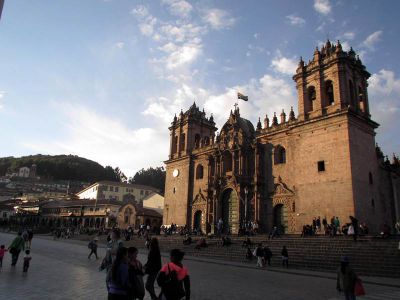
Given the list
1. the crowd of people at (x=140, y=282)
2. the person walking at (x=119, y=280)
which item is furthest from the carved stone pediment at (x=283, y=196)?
the person walking at (x=119, y=280)

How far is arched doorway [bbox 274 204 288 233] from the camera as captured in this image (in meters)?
31.6

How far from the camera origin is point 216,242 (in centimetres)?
2878

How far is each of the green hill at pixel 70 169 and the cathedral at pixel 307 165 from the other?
333 feet

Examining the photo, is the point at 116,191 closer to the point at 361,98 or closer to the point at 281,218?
the point at 281,218

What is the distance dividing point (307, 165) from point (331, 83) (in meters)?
7.70

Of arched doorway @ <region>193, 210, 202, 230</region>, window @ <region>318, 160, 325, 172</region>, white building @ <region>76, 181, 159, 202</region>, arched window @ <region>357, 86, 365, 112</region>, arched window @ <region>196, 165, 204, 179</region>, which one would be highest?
arched window @ <region>357, 86, 365, 112</region>

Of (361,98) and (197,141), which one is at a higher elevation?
(361,98)

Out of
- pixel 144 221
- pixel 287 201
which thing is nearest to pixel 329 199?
pixel 287 201

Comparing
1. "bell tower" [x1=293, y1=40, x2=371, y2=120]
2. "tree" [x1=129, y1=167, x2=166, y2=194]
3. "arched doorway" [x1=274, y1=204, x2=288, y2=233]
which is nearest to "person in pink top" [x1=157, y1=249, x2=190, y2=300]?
"bell tower" [x1=293, y1=40, x2=371, y2=120]

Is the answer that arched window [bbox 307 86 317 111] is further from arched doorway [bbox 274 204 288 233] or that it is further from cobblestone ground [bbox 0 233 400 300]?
cobblestone ground [bbox 0 233 400 300]

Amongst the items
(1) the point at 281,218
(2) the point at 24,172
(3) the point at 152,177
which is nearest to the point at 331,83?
(1) the point at 281,218

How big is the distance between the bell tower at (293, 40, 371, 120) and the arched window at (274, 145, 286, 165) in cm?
370

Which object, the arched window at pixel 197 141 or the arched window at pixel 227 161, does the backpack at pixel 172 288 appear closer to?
the arched window at pixel 227 161

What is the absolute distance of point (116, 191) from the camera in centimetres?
9031
